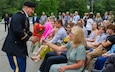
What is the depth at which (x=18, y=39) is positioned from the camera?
22.8 feet

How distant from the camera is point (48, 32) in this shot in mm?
11336

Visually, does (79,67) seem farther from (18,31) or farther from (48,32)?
(48,32)

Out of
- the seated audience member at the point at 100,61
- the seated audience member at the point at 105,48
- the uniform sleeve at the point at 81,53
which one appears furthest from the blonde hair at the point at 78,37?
the seated audience member at the point at 105,48

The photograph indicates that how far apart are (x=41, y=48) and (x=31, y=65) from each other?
1.25 m

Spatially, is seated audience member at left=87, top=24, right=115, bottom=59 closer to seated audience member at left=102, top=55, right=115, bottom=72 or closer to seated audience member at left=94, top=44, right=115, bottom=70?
seated audience member at left=94, top=44, right=115, bottom=70

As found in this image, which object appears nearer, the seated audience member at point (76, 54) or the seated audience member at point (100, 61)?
the seated audience member at point (76, 54)

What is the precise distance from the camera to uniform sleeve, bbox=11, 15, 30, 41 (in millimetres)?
6754

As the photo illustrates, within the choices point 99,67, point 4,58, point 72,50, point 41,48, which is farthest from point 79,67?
point 4,58

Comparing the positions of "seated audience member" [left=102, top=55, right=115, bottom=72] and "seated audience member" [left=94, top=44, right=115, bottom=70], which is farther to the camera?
"seated audience member" [left=94, top=44, right=115, bottom=70]

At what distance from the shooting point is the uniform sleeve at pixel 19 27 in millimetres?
6754

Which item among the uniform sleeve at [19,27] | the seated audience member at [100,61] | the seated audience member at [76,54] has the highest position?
the uniform sleeve at [19,27]

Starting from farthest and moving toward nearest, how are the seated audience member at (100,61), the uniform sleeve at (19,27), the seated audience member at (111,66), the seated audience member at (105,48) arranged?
the seated audience member at (105,48) → the seated audience member at (100,61) → the uniform sleeve at (19,27) → the seated audience member at (111,66)

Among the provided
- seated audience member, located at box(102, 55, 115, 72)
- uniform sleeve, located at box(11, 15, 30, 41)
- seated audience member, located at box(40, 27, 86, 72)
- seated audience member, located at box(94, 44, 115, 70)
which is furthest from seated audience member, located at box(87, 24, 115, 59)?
seated audience member, located at box(102, 55, 115, 72)

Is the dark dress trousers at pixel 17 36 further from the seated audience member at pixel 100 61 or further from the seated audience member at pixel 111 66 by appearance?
the seated audience member at pixel 111 66
